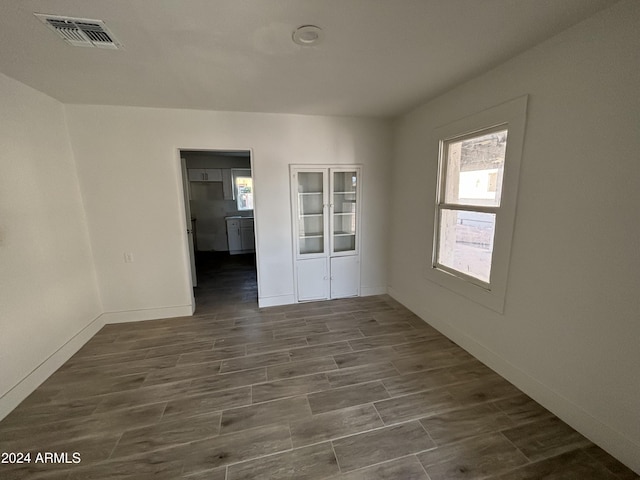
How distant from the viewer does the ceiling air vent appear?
1.48 m

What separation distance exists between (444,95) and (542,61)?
0.99 m

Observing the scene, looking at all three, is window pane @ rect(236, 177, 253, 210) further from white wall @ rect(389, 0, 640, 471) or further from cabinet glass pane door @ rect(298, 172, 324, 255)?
white wall @ rect(389, 0, 640, 471)

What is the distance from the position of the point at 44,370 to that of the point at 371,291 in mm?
3672

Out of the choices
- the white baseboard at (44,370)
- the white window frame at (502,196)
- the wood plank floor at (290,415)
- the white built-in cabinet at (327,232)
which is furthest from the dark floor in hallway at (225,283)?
the white window frame at (502,196)

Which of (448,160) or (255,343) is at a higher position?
(448,160)

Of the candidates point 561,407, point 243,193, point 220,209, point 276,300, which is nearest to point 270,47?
point 276,300

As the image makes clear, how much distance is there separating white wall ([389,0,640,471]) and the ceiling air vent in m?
2.80

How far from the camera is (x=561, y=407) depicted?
1.78 metres

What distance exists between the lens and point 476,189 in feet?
8.11

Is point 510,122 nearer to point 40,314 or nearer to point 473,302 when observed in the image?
point 473,302

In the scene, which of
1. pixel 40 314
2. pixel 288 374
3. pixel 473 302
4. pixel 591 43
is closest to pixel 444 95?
pixel 591 43

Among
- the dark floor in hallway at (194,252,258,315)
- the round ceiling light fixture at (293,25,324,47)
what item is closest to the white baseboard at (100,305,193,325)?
the dark floor in hallway at (194,252,258,315)

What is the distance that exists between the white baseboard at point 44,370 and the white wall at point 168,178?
426 millimetres

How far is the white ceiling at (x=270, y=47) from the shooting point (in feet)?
4.63
